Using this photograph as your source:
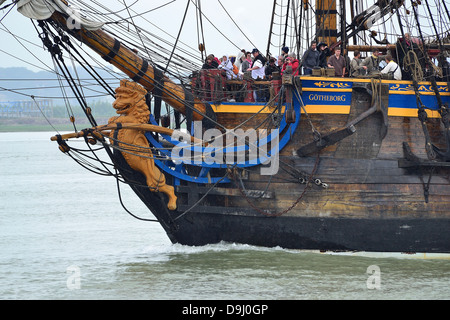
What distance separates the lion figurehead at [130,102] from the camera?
14.1 meters

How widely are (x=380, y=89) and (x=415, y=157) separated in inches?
53.0

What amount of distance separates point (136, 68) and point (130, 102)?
60 centimetres

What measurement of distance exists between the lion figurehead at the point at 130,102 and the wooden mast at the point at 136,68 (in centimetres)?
15

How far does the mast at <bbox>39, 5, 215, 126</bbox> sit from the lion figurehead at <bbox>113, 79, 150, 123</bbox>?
15 cm

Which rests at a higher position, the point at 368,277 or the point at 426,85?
the point at 426,85

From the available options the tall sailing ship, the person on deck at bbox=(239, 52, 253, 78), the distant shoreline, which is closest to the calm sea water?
the tall sailing ship

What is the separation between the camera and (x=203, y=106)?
14484 mm

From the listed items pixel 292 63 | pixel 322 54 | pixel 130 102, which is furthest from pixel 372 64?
pixel 130 102

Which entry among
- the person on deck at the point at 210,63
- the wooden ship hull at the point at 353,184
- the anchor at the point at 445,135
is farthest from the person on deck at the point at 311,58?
the anchor at the point at 445,135

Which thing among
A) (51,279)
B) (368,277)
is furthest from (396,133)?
(51,279)

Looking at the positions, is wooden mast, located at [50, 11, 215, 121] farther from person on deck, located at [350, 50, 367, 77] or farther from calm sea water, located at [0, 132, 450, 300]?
person on deck, located at [350, 50, 367, 77]

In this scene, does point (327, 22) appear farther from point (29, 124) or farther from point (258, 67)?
point (29, 124)

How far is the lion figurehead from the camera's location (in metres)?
14.1
